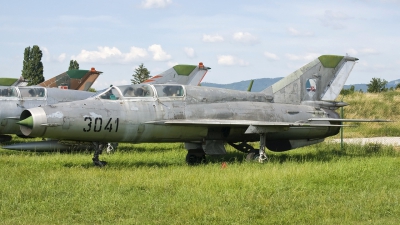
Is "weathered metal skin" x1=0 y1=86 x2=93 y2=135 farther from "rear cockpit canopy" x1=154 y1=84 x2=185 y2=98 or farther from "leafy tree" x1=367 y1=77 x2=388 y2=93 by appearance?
"leafy tree" x1=367 y1=77 x2=388 y2=93

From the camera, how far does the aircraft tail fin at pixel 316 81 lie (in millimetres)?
15547

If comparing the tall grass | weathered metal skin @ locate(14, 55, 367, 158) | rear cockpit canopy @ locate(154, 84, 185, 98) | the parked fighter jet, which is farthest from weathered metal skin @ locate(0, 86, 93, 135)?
the tall grass

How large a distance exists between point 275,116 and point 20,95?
25.9 feet

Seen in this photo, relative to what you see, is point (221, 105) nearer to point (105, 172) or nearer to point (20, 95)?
point (105, 172)

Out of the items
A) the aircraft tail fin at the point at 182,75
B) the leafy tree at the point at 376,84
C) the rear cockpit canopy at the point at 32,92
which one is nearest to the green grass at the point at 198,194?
the rear cockpit canopy at the point at 32,92

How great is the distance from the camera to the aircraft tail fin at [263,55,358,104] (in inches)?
612

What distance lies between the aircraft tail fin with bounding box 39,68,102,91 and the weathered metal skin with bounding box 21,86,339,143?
8.41 metres

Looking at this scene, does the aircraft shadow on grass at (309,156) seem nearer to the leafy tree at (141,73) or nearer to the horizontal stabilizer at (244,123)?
the horizontal stabilizer at (244,123)

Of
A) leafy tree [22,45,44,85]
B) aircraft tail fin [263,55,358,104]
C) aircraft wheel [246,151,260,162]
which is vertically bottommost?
aircraft wheel [246,151,260,162]

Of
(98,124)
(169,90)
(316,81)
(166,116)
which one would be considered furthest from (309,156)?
(98,124)

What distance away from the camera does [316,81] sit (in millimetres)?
16078

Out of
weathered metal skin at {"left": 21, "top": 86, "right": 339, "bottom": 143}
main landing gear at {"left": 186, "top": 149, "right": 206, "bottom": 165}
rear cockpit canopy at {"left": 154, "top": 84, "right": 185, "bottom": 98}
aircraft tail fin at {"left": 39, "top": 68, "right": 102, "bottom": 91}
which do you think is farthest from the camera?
aircraft tail fin at {"left": 39, "top": 68, "right": 102, "bottom": 91}

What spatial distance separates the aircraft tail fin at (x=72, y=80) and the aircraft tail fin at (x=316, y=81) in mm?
8389

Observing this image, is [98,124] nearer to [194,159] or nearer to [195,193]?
[194,159]
